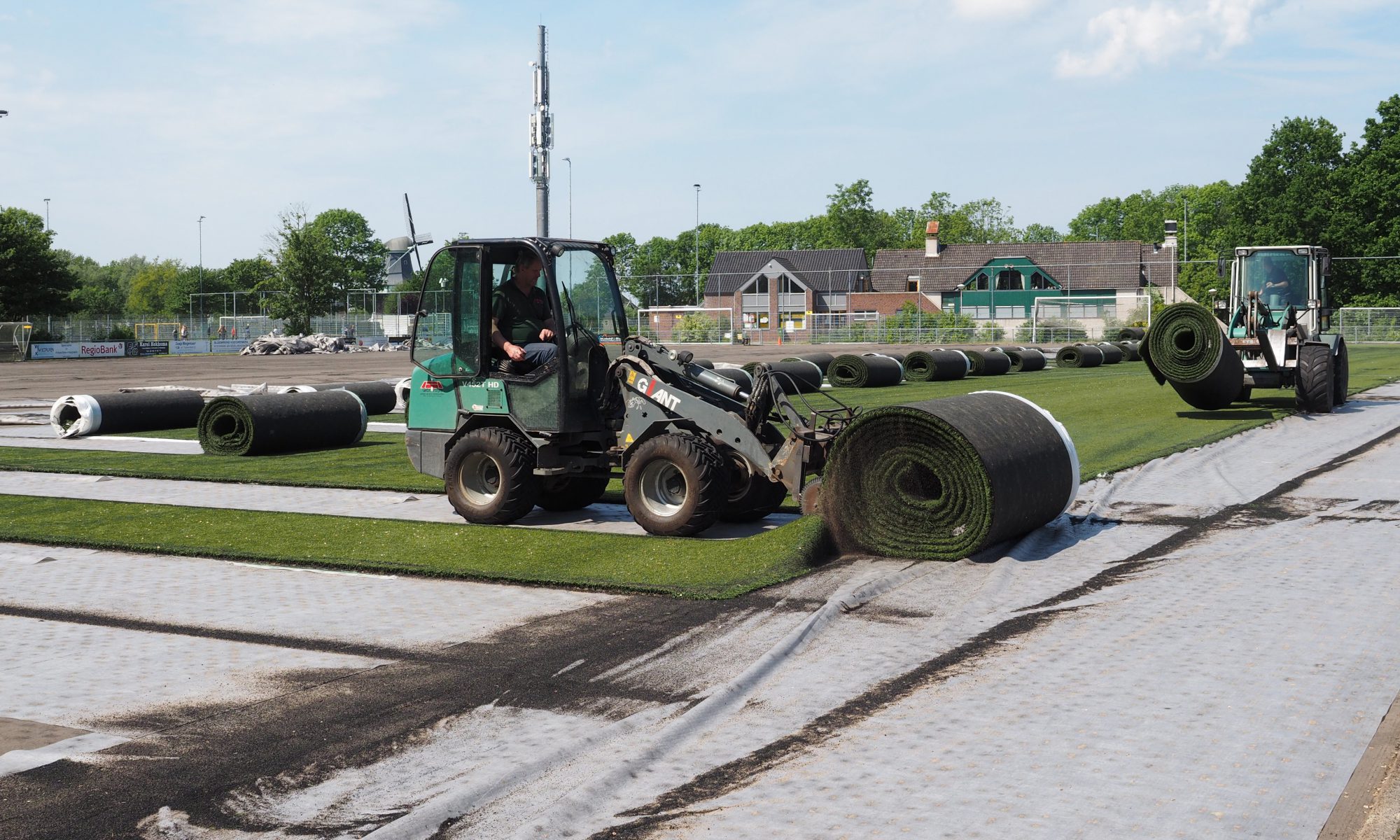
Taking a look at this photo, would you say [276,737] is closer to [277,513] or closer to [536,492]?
[536,492]

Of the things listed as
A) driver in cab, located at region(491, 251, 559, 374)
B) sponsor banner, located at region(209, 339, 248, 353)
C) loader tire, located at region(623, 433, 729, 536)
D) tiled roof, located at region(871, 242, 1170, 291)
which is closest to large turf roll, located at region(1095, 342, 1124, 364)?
driver in cab, located at region(491, 251, 559, 374)

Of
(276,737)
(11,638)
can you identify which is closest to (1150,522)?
(276,737)

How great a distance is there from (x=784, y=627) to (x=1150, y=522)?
4916mm

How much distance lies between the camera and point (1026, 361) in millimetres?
38500

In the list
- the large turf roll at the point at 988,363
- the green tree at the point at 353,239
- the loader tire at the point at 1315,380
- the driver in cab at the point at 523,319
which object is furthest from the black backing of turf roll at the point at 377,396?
the green tree at the point at 353,239

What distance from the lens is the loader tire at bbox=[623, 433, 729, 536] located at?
9969mm

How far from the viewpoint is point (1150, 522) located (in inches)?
434

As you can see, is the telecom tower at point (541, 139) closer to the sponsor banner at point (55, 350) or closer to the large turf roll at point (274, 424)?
the large turf roll at point (274, 424)

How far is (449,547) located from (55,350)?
6370cm

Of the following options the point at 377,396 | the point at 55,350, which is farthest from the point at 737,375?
the point at 55,350

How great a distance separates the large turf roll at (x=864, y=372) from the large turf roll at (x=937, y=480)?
20090mm

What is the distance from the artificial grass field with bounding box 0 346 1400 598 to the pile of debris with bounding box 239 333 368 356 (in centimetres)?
5488

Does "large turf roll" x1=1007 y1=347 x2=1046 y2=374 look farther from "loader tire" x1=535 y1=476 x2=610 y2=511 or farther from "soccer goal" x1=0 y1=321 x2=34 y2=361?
"soccer goal" x1=0 y1=321 x2=34 y2=361

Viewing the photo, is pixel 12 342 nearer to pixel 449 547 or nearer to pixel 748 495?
pixel 449 547
